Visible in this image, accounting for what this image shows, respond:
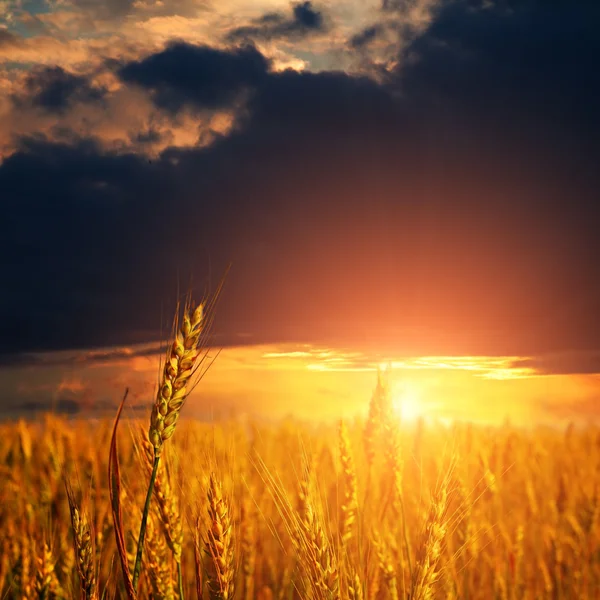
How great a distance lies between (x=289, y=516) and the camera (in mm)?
2268

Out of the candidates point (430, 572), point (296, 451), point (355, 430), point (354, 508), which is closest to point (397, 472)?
point (354, 508)

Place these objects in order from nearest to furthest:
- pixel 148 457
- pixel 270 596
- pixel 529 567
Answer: pixel 148 457 → pixel 270 596 → pixel 529 567

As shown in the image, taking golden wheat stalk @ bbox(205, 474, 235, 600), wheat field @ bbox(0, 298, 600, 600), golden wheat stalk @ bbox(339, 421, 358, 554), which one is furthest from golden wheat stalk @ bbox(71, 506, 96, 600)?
golden wheat stalk @ bbox(339, 421, 358, 554)

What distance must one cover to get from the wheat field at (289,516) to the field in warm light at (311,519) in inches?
0.5

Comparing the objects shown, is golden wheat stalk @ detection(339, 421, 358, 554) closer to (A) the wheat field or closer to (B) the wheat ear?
(A) the wheat field

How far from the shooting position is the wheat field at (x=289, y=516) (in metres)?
2.20

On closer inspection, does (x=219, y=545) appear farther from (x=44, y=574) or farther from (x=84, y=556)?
(x=44, y=574)

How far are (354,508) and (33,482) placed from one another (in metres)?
4.01

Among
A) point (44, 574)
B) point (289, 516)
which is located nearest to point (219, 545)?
point (289, 516)

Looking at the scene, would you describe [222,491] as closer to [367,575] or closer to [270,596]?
[367,575]

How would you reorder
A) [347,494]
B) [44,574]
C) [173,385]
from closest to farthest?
[173,385], [44,574], [347,494]

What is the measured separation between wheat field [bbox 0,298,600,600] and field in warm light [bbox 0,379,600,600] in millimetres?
12

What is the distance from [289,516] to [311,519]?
9 cm

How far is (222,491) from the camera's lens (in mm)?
2326
